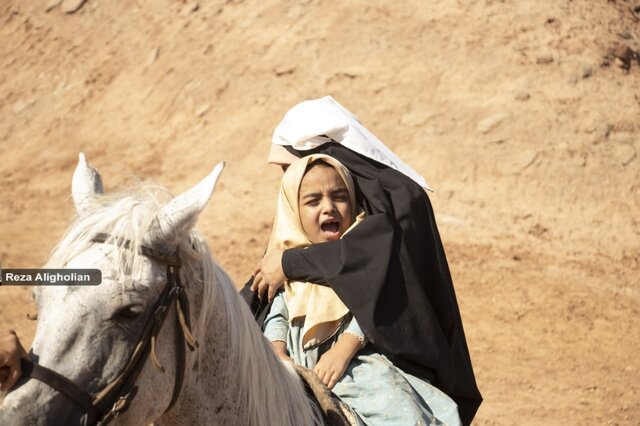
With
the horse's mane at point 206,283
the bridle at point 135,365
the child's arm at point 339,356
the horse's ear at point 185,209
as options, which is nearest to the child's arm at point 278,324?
the child's arm at point 339,356

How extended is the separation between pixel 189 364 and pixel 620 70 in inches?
521

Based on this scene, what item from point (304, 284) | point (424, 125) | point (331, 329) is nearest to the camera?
point (331, 329)

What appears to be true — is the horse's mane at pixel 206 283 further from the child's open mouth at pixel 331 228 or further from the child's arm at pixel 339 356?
the child's open mouth at pixel 331 228

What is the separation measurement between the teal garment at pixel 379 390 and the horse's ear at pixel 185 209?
1185 millimetres

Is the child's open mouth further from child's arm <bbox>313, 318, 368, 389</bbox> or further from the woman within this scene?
child's arm <bbox>313, 318, 368, 389</bbox>

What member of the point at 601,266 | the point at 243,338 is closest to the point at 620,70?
the point at 601,266

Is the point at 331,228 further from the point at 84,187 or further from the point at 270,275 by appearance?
the point at 84,187

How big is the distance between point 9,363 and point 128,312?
34cm

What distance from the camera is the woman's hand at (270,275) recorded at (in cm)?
390

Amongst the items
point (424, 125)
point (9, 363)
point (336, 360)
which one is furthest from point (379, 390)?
point (424, 125)

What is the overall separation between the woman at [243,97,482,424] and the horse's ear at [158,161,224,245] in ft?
3.61

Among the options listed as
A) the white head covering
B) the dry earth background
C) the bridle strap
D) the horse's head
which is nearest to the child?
the white head covering

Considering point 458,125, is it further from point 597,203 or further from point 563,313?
point 563,313

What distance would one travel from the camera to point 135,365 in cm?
265
